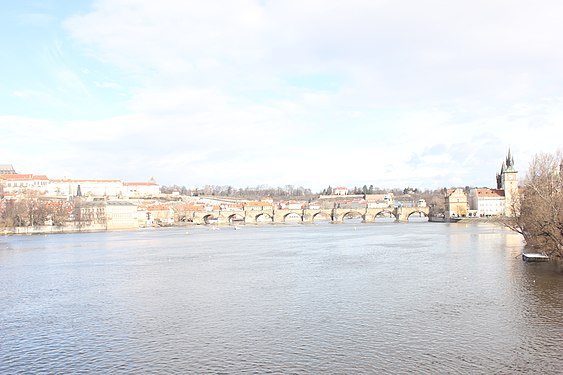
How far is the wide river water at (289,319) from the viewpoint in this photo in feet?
42.0

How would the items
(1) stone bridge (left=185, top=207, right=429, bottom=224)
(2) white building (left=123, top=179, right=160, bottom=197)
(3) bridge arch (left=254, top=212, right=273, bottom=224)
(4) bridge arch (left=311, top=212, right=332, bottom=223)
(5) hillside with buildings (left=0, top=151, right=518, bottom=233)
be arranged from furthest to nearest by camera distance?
(2) white building (left=123, top=179, right=160, bottom=197) → (3) bridge arch (left=254, top=212, right=273, bottom=224) → (4) bridge arch (left=311, top=212, right=332, bottom=223) → (1) stone bridge (left=185, top=207, right=429, bottom=224) → (5) hillside with buildings (left=0, top=151, right=518, bottom=233)

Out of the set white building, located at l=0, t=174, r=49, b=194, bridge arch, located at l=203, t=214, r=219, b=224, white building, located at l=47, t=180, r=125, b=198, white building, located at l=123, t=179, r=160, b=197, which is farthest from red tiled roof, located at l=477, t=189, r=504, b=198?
white building, located at l=123, t=179, r=160, b=197

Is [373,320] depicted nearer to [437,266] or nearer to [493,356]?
[493,356]

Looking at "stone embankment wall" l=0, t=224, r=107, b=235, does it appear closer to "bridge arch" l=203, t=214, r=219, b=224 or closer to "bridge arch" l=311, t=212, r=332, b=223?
"bridge arch" l=203, t=214, r=219, b=224

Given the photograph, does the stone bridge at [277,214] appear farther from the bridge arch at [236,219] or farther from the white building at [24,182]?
the white building at [24,182]

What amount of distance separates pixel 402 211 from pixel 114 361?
92.7 metres

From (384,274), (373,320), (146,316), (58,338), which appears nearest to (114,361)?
(58,338)

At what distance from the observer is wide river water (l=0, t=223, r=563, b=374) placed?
12.8 meters

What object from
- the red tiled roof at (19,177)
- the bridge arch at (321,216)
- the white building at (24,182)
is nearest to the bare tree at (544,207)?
the bridge arch at (321,216)

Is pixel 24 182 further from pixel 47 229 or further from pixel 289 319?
pixel 289 319

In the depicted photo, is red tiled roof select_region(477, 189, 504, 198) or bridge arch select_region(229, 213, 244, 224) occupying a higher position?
red tiled roof select_region(477, 189, 504, 198)

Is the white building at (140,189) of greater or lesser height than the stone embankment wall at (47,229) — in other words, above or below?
above

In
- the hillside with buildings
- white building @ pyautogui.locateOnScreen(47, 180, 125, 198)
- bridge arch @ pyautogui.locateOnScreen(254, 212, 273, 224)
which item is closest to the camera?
the hillside with buildings

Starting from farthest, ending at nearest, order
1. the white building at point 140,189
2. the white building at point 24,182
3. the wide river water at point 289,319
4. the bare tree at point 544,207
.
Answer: the white building at point 140,189 < the white building at point 24,182 < the bare tree at point 544,207 < the wide river water at point 289,319
